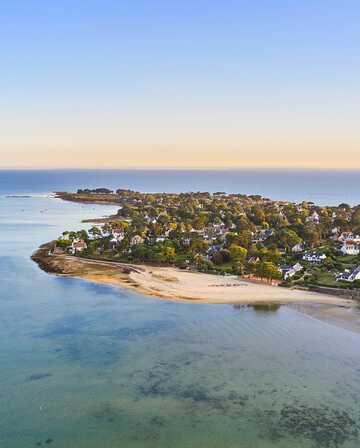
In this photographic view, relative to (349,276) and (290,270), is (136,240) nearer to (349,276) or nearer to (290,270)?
(290,270)

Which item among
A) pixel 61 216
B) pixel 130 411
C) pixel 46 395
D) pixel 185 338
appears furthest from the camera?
pixel 61 216

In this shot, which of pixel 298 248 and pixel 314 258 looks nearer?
pixel 314 258

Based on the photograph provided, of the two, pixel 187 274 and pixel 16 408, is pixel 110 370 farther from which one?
pixel 187 274

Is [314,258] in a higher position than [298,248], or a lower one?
lower

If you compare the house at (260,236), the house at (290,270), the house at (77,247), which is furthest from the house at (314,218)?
the house at (77,247)

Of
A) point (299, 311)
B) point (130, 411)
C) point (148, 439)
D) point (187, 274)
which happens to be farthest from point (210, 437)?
point (187, 274)

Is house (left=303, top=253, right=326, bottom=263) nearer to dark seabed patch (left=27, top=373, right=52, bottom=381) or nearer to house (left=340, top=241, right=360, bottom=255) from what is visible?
house (left=340, top=241, right=360, bottom=255)

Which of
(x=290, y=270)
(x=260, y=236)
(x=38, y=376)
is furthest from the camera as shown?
(x=260, y=236)

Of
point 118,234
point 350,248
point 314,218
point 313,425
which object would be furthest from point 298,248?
point 313,425
